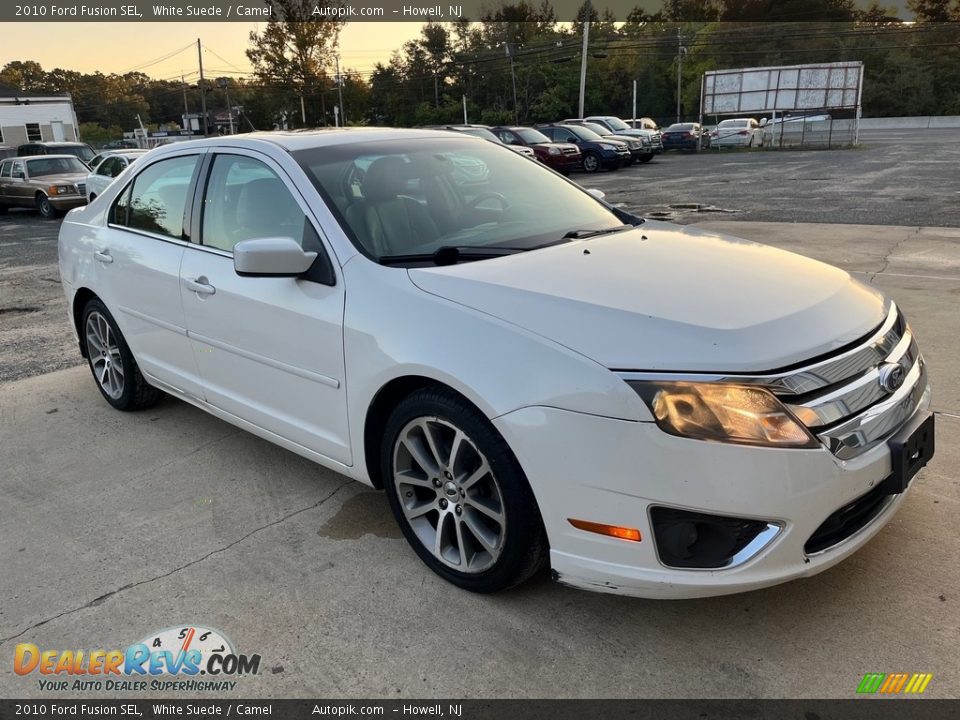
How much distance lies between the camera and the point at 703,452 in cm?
212

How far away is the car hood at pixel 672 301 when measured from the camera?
2.22 meters

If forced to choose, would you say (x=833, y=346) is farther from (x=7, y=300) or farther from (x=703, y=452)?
(x=7, y=300)

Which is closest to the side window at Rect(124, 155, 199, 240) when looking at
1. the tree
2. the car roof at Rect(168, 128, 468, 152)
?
the car roof at Rect(168, 128, 468, 152)

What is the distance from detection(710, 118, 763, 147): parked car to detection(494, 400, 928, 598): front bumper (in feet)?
110

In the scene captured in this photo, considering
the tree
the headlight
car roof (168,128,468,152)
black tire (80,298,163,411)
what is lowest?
black tire (80,298,163,411)

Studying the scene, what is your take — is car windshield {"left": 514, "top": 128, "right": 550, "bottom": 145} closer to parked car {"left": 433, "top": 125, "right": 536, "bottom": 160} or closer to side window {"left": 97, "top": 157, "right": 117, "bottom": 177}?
parked car {"left": 433, "top": 125, "right": 536, "bottom": 160}

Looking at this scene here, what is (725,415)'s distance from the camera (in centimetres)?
214

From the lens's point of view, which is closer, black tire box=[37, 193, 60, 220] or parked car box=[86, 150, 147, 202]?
parked car box=[86, 150, 147, 202]

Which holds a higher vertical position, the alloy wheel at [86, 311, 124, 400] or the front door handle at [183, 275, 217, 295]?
the front door handle at [183, 275, 217, 295]

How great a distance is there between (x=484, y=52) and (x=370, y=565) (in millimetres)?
82336

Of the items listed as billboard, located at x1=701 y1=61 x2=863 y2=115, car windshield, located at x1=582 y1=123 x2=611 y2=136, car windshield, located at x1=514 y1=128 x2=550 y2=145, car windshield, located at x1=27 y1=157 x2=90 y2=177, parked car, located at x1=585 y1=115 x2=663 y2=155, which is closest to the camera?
car windshield, located at x1=27 y1=157 x2=90 y2=177

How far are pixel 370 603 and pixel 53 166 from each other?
2013 centimetres

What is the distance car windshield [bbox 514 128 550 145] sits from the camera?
22.9m
